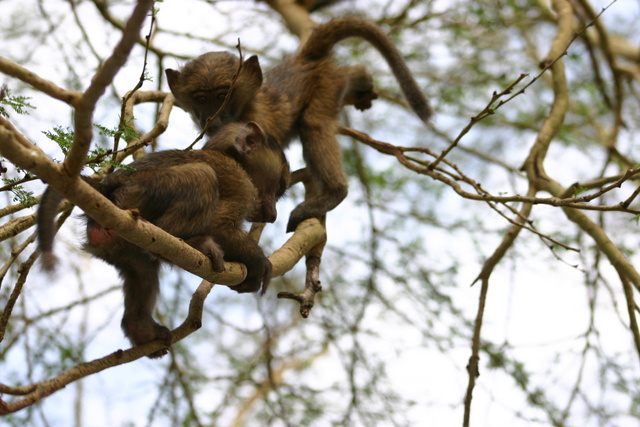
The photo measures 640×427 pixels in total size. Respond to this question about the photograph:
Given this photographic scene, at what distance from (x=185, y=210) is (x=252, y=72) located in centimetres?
272

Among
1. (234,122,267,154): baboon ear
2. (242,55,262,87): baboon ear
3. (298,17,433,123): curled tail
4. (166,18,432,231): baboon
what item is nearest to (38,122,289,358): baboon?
(234,122,267,154): baboon ear

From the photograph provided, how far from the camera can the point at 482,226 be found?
25.2 ft

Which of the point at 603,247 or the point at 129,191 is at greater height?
the point at 603,247

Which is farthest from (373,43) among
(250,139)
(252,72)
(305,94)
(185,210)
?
(185,210)

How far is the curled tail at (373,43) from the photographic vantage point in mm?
6695

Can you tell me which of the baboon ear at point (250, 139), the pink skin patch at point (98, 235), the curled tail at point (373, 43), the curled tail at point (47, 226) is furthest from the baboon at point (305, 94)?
the curled tail at point (47, 226)

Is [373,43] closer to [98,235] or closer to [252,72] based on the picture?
[252,72]

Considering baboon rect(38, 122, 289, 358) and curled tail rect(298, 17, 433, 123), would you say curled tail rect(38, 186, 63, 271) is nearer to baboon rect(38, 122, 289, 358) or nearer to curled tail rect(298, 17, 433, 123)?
baboon rect(38, 122, 289, 358)

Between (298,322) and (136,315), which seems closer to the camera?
(136,315)

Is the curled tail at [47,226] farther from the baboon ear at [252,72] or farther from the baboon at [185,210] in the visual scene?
the baboon ear at [252,72]

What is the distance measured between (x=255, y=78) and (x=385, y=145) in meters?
1.32

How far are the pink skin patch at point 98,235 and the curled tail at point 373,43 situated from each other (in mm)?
3723

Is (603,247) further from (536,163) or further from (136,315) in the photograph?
(136,315)

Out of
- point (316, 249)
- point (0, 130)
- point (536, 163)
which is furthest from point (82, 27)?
point (0, 130)
